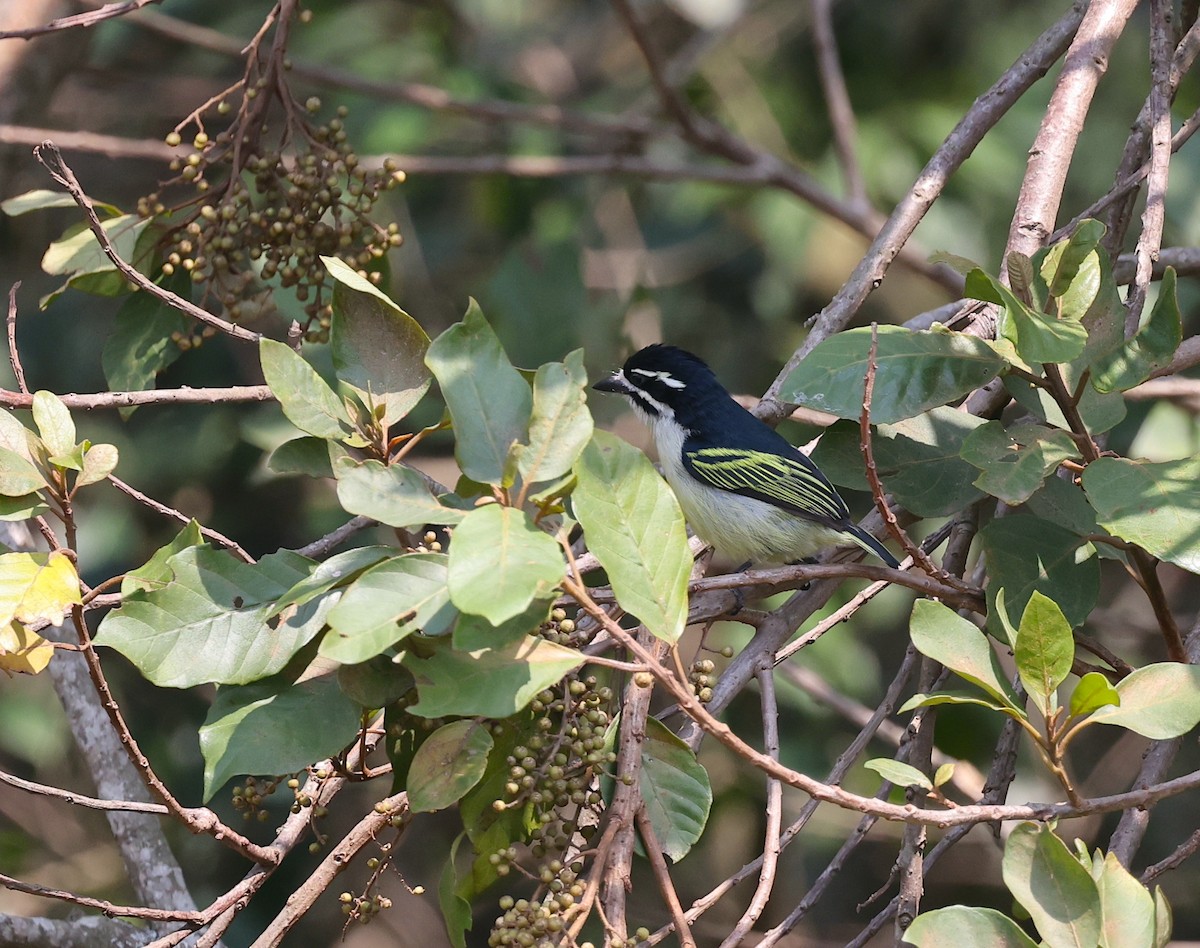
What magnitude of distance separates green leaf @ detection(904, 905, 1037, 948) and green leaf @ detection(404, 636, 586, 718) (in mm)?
670

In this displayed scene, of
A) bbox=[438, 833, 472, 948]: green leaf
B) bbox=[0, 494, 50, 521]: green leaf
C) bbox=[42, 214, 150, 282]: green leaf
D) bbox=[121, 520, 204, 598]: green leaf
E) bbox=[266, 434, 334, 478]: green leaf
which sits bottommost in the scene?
bbox=[438, 833, 472, 948]: green leaf

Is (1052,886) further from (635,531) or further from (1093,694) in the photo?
(635,531)

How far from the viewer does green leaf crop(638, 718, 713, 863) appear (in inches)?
91.4

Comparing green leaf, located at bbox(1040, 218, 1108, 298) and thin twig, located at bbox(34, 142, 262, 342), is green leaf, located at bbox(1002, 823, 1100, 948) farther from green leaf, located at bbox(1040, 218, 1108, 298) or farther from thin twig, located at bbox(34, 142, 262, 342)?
thin twig, located at bbox(34, 142, 262, 342)

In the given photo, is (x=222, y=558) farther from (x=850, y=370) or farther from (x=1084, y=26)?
(x=1084, y=26)

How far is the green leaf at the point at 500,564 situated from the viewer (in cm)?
163

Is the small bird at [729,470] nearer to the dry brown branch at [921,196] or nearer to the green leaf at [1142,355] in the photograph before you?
the dry brown branch at [921,196]

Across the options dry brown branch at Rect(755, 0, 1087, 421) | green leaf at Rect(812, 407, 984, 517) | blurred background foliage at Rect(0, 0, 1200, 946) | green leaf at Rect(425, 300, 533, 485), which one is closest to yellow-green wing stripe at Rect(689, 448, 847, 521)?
dry brown branch at Rect(755, 0, 1087, 421)

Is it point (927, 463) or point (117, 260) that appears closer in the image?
point (927, 463)

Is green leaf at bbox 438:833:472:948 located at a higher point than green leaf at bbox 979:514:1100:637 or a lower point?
lower

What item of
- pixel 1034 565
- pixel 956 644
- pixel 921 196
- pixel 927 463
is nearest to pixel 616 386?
pixel 921 196

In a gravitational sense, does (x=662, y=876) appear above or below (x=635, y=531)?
below

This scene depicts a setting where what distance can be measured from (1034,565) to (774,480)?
1.58m

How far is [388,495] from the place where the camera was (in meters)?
1.98
